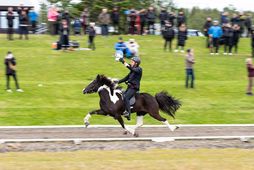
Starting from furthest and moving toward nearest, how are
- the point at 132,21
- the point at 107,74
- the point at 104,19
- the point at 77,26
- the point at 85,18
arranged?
the point at 77,26 < the point at 85,18 < the point at 132,21 < the point at 104,19 < the point at 107,74

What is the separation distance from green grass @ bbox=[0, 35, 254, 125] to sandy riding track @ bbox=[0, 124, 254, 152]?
2.15 m

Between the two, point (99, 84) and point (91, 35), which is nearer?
point (99, 84)

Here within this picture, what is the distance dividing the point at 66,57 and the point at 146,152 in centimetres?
1960

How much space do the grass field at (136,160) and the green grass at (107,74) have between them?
6.21m

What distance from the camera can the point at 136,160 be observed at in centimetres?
1200

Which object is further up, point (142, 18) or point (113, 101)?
point (142, 18)

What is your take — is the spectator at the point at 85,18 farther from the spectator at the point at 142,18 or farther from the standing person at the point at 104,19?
the spectator at the point at 142,18

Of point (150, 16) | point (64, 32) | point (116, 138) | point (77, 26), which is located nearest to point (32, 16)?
point (77, 26)

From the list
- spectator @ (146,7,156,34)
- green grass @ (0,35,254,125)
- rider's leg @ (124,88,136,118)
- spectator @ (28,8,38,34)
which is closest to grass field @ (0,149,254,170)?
rider's leg @ (124,88,136,118)

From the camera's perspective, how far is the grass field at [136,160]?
11.2 meters

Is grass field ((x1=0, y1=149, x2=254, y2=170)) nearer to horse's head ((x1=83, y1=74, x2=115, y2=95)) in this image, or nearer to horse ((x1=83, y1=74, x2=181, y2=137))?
horse ((x1=83, y1=74, x2=181, y2=137))

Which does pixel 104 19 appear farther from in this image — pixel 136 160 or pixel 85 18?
pixel 136 160

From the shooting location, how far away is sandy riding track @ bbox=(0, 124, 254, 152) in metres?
14.4

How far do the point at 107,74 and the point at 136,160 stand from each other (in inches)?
664
